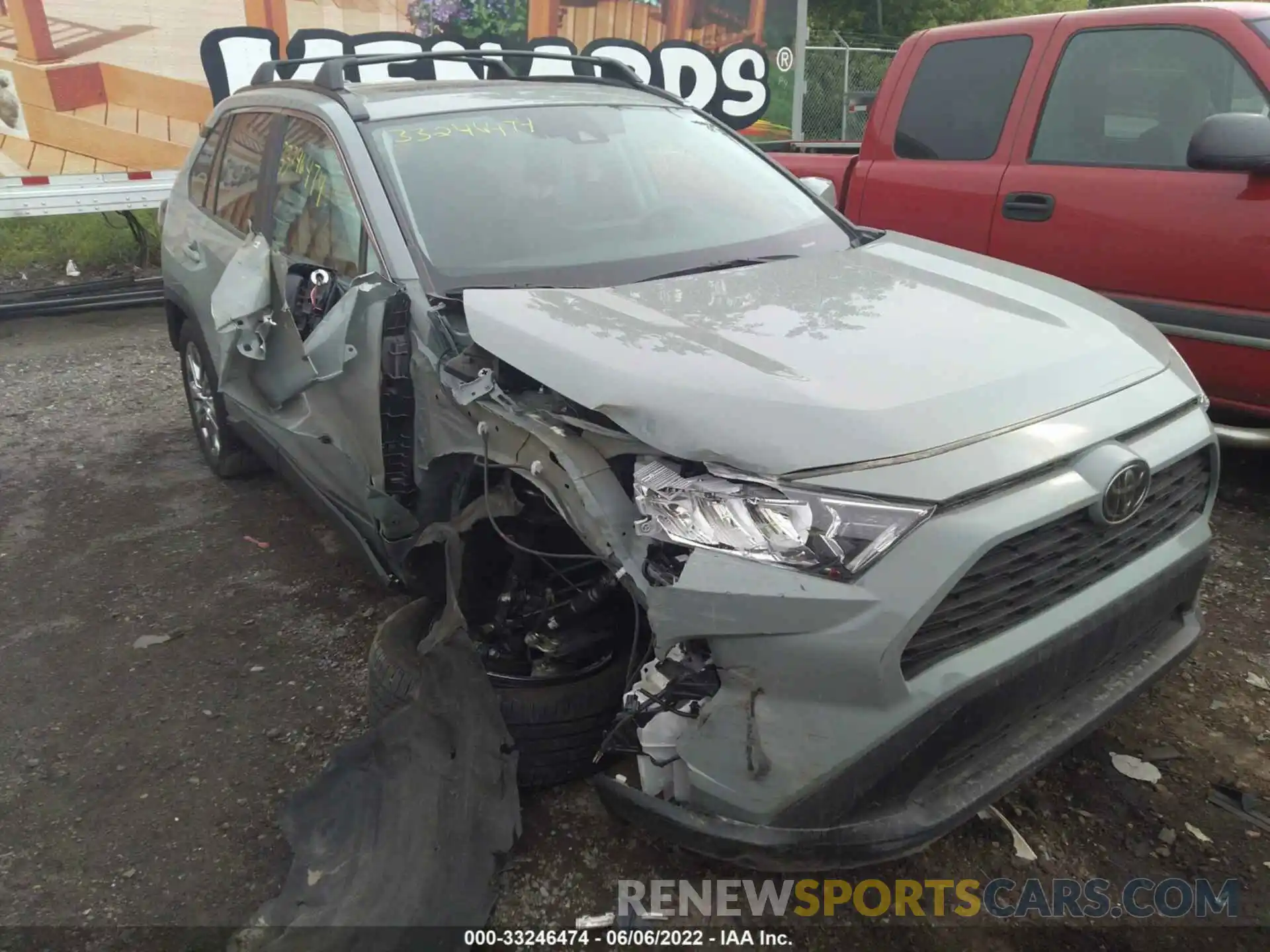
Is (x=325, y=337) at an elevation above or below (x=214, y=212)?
below

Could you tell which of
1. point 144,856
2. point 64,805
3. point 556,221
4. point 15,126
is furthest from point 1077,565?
point 15,126

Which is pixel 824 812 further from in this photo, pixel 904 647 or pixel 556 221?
pixel 556 221

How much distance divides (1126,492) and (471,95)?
255 centimetres

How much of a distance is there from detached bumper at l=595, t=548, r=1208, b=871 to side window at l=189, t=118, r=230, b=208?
12.1 feet

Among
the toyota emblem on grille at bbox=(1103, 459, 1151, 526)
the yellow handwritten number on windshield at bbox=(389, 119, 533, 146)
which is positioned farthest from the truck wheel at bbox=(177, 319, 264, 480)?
the toyota emblem on grille at bbox=(1103, 459, 1151, 526)

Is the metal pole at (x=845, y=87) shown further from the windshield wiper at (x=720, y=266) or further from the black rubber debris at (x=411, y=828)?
the black rubber debris at (x=411, y=828)

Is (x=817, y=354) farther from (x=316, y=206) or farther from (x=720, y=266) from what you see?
(x=316, y=206)

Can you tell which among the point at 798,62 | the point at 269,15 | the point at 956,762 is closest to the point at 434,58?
the point at 956,762

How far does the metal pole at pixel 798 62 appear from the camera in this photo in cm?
911

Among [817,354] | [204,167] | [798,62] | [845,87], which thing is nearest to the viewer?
[817,354]

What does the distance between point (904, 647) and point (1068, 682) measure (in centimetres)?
56

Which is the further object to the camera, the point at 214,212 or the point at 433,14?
the point at 433,14
